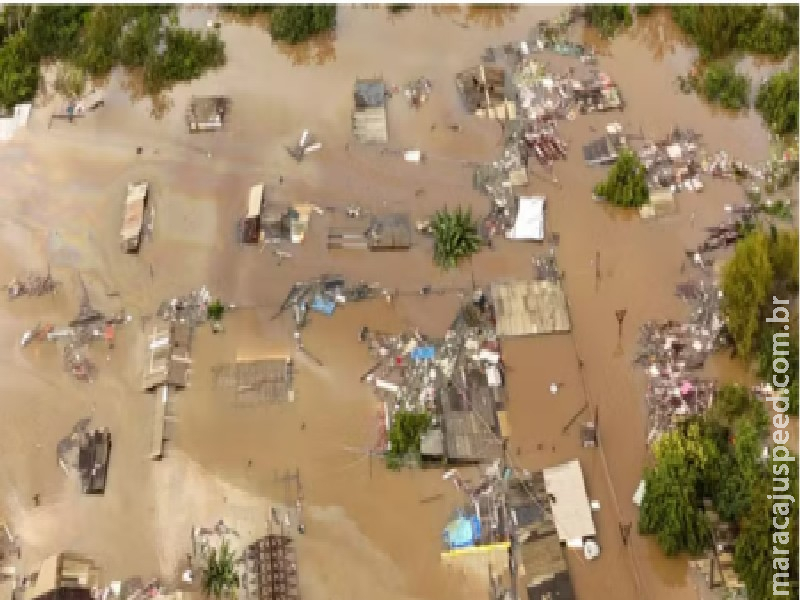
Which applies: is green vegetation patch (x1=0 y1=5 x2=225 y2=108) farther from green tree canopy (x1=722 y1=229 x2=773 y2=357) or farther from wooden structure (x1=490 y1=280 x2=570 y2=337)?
green tree canopy (x1=722 y1=229 x2=773 y2=357)

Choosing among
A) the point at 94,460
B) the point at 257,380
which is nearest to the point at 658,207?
the point at 257,380

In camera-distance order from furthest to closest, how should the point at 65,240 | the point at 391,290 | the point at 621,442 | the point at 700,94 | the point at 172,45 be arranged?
1. the point at 172,45
2. the point at 700,94
3. the point at 65,240
4. the point at 391,290
5. the point at 621,442

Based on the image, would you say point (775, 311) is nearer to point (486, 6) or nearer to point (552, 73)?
point (552, 73)

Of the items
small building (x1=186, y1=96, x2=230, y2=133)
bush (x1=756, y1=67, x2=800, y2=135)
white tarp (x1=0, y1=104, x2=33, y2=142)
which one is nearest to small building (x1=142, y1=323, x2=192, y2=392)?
small building (x1=186, y1=96, x2=230, y2=133)

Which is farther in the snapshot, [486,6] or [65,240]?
[486,6]

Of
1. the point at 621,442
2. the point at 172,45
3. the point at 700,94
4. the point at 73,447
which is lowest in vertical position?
the point at 621,442

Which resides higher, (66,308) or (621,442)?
(66,308)

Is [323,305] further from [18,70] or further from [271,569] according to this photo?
[18,70]

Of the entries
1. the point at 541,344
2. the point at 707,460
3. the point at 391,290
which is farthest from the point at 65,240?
the point at 707,460
